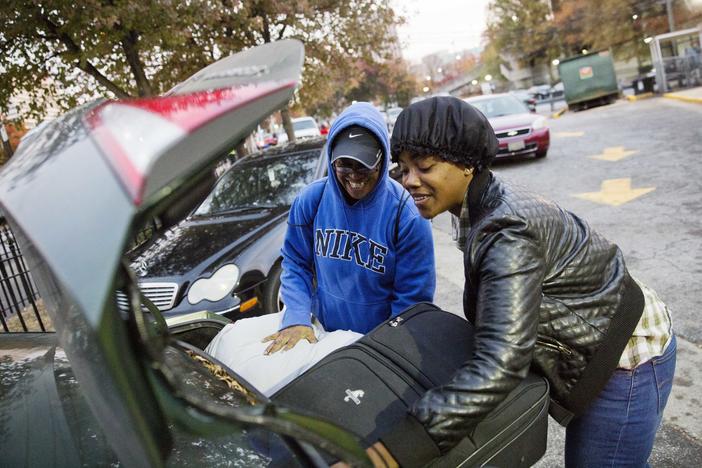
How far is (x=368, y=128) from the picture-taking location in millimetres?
2238

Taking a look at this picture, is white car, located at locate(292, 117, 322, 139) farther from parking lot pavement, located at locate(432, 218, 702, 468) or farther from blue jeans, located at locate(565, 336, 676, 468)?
blue jeans, located at locate(565, 336, 676, 468)

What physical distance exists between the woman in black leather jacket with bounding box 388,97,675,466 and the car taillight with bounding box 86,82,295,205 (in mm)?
688

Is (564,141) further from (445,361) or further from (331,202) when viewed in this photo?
(445,361)

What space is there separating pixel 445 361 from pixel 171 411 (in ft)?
2.51

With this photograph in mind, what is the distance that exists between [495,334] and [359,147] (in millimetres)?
1226

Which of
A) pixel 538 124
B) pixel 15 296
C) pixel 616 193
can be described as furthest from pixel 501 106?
pixel 15 296

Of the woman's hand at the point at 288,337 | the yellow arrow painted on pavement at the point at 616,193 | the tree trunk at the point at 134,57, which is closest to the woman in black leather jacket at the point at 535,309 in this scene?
the woman's hand at the point at 288,337

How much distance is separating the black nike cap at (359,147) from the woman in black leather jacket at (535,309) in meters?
0.59

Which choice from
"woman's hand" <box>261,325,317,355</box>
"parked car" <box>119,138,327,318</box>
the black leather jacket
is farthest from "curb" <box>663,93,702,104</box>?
"woman's hand" <box>261,325,317,355</box>

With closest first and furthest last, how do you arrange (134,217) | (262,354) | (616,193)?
(134,217) < (262,354) < (616,193)

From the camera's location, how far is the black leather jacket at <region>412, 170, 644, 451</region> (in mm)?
1164

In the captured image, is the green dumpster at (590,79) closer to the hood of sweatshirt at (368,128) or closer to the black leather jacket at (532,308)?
the hood of sweatshirt at (368,128)

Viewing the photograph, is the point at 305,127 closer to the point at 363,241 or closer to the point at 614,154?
the point at 614,154

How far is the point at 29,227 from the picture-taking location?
720 mm
